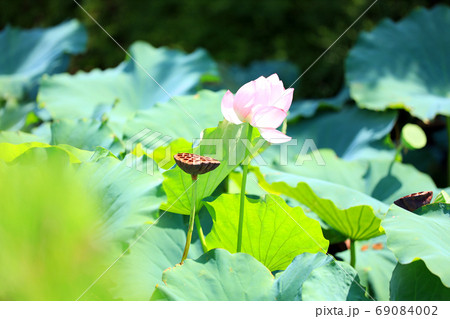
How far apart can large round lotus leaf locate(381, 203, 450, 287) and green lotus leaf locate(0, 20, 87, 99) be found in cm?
162

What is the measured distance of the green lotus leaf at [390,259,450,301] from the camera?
798mm

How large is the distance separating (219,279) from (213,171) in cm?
21

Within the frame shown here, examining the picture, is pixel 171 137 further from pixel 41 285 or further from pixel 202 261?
pixel 41 285

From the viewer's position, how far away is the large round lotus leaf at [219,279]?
2.52ft

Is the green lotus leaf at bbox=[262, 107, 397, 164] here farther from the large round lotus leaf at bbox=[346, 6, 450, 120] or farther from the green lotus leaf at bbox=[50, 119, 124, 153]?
the green lotus leaf at bbox=[50, 119, 124, 153]

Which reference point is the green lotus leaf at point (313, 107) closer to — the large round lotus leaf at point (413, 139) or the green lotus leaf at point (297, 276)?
the large round lotus leaf at point (413, 139)

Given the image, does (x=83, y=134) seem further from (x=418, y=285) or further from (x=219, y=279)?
(x=418, y=285)

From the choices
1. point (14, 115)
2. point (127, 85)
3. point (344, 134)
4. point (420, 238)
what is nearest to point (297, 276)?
point (420, 238)

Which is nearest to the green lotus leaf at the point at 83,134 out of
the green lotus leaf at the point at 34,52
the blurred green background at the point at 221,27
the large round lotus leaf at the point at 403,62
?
the green lotus leaf at the point at 34,52

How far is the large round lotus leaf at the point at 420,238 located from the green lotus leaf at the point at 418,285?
0.06 meters

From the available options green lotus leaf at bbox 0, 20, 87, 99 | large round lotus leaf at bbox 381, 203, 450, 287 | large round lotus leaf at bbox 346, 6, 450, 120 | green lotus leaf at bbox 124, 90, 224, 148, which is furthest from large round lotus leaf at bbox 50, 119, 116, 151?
large round lotus leaf at bbox 346, 6, 450, 120

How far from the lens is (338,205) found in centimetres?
97

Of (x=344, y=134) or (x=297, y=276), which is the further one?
(x=344, y=134)

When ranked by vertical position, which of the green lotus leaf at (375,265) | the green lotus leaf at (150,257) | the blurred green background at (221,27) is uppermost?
the blurred green background at (221,27)
